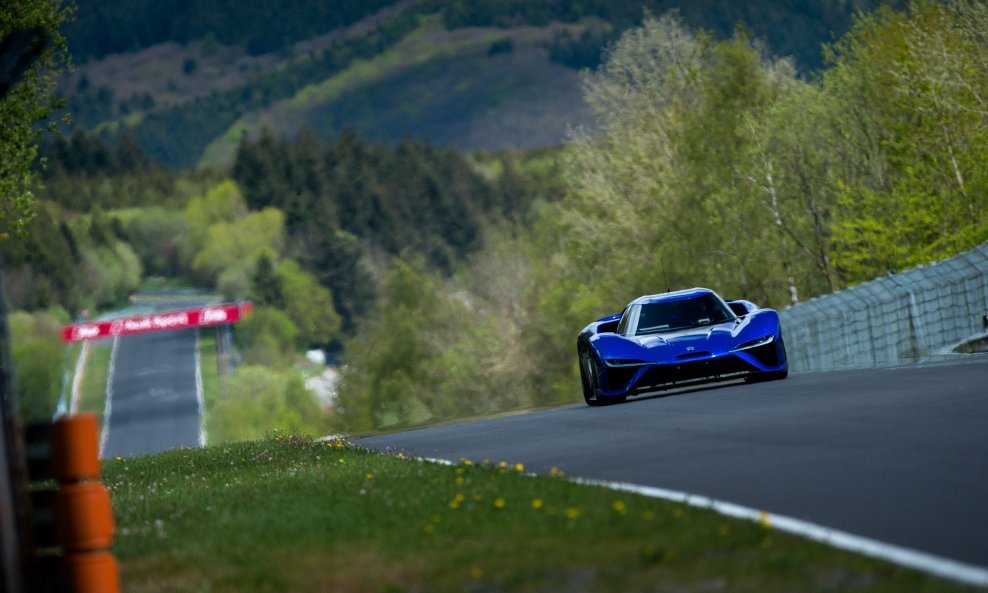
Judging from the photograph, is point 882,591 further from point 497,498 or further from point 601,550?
point 497,498

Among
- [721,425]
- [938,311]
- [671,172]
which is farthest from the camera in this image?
[671,172]

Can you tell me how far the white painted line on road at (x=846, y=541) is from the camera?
6.75 m

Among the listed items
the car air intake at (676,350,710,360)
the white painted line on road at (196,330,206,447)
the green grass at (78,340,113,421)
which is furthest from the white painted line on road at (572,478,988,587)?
the green grass at (78,340,113,421)

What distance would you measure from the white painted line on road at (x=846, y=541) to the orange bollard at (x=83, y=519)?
313 centimetres

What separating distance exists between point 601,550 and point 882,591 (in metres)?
1.97

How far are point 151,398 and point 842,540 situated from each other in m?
153

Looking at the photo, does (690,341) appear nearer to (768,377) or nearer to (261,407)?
(768,377)

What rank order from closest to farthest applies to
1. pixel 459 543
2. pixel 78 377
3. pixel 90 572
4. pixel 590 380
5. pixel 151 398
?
pixel 90 572 → pixel 459 543 → pixel 590 380 → pixel 151 398 → pixel 78 377

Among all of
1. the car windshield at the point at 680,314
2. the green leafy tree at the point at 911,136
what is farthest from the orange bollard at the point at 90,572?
the green leafy tree at the point at 911,136

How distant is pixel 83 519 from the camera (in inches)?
321

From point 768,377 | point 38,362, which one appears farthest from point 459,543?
point 38,362

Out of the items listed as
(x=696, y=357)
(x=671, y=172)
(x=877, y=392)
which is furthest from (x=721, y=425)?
(x=671, y=172)

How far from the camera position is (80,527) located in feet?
26.8

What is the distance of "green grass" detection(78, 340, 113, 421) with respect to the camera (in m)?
153
